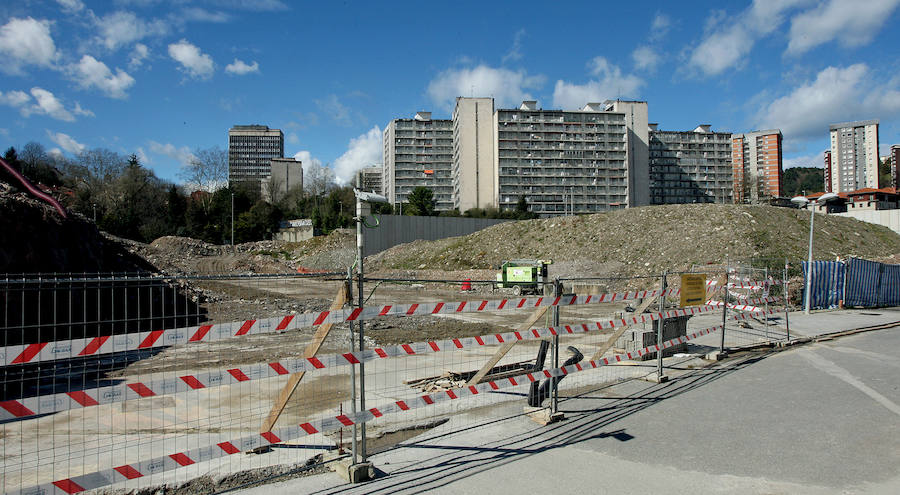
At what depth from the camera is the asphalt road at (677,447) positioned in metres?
4.41

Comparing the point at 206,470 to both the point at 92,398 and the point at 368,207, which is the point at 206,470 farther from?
the point at 368,207

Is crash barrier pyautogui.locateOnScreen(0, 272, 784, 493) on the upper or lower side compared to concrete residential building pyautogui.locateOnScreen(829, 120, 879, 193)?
lower

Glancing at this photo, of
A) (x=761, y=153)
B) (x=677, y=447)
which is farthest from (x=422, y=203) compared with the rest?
(x=761, y=153)

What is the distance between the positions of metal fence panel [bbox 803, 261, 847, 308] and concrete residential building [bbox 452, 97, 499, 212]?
282 ft

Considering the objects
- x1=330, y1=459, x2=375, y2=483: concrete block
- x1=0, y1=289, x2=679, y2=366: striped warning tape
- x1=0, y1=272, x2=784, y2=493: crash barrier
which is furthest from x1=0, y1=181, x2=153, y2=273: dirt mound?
x1=330, y1=459, x2=375, y2=483: concrete block

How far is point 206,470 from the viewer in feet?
15.6

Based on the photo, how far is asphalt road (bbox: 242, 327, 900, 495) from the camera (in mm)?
4410

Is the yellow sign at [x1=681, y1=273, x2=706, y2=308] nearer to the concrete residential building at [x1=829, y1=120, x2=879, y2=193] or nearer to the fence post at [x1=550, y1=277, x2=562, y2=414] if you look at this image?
the fence post at [x1=550, y1=277, x2=562, y2=414]

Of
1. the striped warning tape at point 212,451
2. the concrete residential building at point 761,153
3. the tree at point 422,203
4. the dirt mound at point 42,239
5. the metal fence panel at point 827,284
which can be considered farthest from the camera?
the concrete residential building at point 761,153

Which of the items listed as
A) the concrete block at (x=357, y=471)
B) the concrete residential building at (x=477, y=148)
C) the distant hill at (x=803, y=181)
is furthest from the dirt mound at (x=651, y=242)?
the distant hill at (x=803, y=181)

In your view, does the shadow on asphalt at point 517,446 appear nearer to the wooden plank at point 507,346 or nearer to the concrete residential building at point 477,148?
the wooden plank at point 507,346

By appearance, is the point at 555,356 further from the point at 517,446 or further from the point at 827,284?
the point at 827,284

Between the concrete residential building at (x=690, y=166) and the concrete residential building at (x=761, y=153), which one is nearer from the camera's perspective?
the concrete residential building at (x=690, y=166)

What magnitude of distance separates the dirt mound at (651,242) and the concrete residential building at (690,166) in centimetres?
8200
